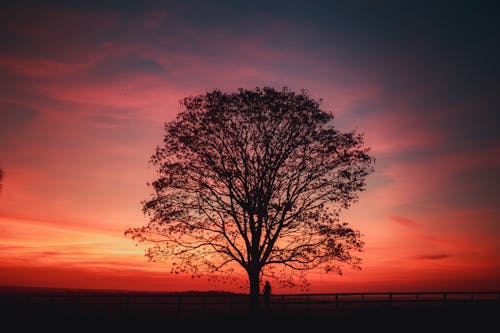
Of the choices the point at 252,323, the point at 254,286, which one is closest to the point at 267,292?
the point at 254,286

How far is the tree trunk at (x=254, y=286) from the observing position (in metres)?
28.5

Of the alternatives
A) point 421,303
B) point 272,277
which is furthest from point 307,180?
point 421,303

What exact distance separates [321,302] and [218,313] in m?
7.00

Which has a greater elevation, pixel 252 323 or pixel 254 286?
pixel 254 286

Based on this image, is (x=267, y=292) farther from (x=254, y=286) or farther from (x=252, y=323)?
(x=252, y=323)

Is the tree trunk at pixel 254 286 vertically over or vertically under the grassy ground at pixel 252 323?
over

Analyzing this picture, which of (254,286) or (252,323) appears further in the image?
(254,286)

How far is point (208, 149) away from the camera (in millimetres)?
29047

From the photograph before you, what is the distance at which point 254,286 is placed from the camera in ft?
94.5

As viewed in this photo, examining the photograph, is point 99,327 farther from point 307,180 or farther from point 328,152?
point 328,152

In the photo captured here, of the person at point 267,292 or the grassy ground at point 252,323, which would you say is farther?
the person at point 267,292

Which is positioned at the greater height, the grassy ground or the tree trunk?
the tree trunk

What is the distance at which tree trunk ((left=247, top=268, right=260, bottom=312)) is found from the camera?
2855 centimetres

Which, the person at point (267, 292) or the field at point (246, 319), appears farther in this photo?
the person at point (267, 292)
